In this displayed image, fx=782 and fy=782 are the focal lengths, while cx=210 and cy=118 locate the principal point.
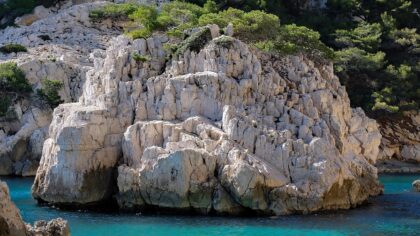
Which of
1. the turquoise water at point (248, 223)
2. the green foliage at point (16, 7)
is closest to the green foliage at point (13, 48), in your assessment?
the green foliage at point (16, 7)

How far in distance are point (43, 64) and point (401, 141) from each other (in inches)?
1233

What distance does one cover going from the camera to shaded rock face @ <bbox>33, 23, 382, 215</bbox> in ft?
121

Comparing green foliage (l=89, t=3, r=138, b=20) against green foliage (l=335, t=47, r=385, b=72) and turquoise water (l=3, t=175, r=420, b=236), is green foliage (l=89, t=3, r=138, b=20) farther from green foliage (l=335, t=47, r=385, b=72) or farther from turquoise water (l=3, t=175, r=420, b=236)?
turquoise water (l=3, t=175, r=420, b=236)

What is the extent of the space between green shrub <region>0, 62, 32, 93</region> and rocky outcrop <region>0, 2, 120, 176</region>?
23.2 inches

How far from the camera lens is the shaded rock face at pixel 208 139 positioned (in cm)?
3697

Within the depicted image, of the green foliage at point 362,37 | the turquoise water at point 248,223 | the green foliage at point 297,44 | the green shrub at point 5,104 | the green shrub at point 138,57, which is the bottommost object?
the turquoise water at point 248,223

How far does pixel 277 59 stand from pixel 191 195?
11862 mm

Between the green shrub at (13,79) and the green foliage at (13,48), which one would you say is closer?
the green shrub at (13,79)

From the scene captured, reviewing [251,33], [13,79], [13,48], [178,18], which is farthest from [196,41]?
[13,48]

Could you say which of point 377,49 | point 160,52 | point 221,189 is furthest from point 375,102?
point 221,189

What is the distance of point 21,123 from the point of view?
6097 centimetres

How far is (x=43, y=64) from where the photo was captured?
6350cm

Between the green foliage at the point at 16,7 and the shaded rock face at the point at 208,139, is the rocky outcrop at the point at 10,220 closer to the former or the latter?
the shaded rock face at the point at 208,139

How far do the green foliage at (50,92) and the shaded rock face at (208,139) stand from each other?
17.2 metres
